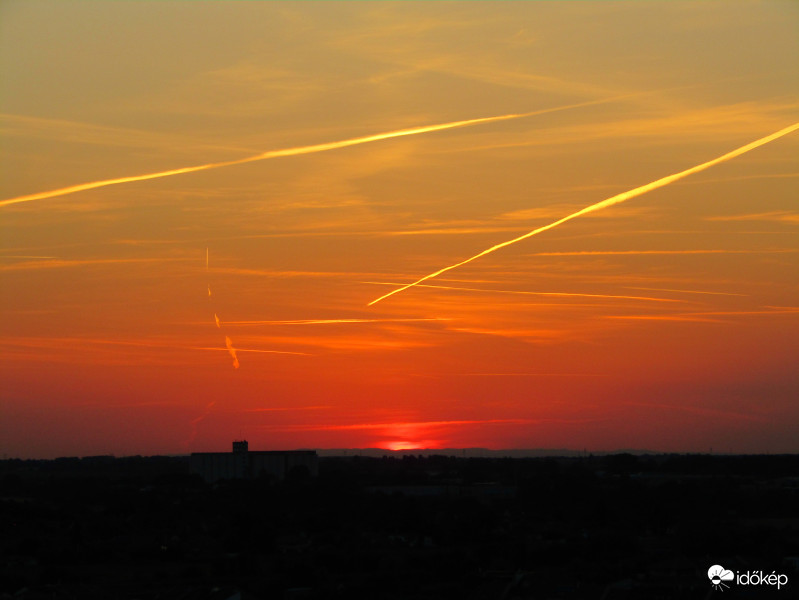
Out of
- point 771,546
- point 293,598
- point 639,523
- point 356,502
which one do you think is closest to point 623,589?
point 293,598
